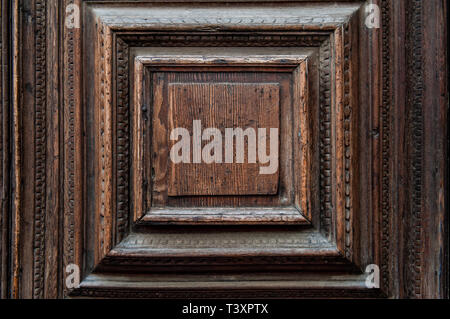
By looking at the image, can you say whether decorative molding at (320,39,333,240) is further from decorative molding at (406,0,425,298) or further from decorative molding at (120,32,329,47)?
decorative molding at (406,0,425,298)

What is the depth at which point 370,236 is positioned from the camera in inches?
17.6

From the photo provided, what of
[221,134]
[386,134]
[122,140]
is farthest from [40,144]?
[386,134]

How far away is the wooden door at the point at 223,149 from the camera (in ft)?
1.44

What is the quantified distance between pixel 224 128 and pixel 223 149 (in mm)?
38

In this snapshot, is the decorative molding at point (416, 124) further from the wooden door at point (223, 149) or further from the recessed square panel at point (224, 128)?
the recessed square panel at point (224, 128)

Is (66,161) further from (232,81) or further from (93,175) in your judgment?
(232,81)

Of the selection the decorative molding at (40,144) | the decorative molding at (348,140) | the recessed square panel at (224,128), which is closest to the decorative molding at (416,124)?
the decorative molding at (348,140)

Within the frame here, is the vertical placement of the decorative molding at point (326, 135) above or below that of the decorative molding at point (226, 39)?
below

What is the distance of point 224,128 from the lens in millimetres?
446

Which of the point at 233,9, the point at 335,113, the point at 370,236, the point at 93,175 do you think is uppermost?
the point at 233,9

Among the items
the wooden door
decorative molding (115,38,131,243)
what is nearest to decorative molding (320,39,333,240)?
the wooden door

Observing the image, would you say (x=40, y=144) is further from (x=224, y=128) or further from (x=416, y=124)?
(x=416, y=124)

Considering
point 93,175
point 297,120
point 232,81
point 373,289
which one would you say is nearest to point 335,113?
point 297,120
